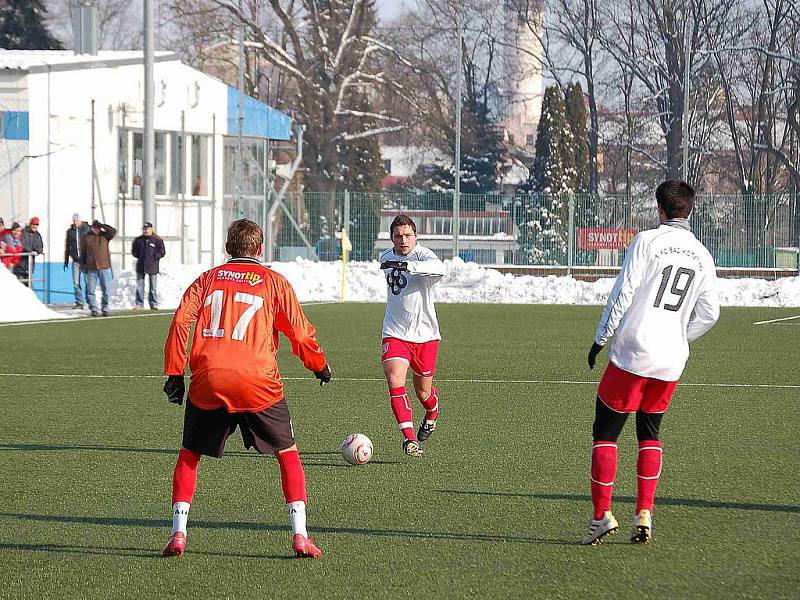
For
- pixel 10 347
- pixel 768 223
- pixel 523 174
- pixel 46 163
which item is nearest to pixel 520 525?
pixel 10 347

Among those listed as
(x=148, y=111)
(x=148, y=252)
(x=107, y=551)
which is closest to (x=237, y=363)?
(x=107, y=551)

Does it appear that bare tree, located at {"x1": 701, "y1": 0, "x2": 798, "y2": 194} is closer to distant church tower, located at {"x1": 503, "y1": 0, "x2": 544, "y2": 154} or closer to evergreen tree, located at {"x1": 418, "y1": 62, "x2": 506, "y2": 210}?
distant church tower, located at {"x1": 503, "y1": 0, "x2": 544, "y2": 154}

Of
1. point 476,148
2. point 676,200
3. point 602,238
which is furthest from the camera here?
point 476,148

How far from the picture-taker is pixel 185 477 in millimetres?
6285

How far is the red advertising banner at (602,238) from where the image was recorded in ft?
132

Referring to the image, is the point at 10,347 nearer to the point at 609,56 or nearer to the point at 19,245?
the point at 19,245

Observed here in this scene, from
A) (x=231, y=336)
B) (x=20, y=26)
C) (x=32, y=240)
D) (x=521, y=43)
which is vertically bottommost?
(x=32, y=240)

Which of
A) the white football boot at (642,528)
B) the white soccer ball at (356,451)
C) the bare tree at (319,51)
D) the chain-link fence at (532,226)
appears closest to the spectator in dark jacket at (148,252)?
the chain-link fence at (532,226)

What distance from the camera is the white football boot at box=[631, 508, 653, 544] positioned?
670cm

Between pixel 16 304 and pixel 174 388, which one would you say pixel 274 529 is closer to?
pixel 174 388

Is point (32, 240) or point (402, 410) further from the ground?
point (32, 240)

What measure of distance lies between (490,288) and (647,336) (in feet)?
90.5

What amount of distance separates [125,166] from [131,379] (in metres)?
19.6

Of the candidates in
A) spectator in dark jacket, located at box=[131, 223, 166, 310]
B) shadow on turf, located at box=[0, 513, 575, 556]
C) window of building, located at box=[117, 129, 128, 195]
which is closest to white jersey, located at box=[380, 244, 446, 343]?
shadow on turf, located at box=[0, 513, 575, 556]
